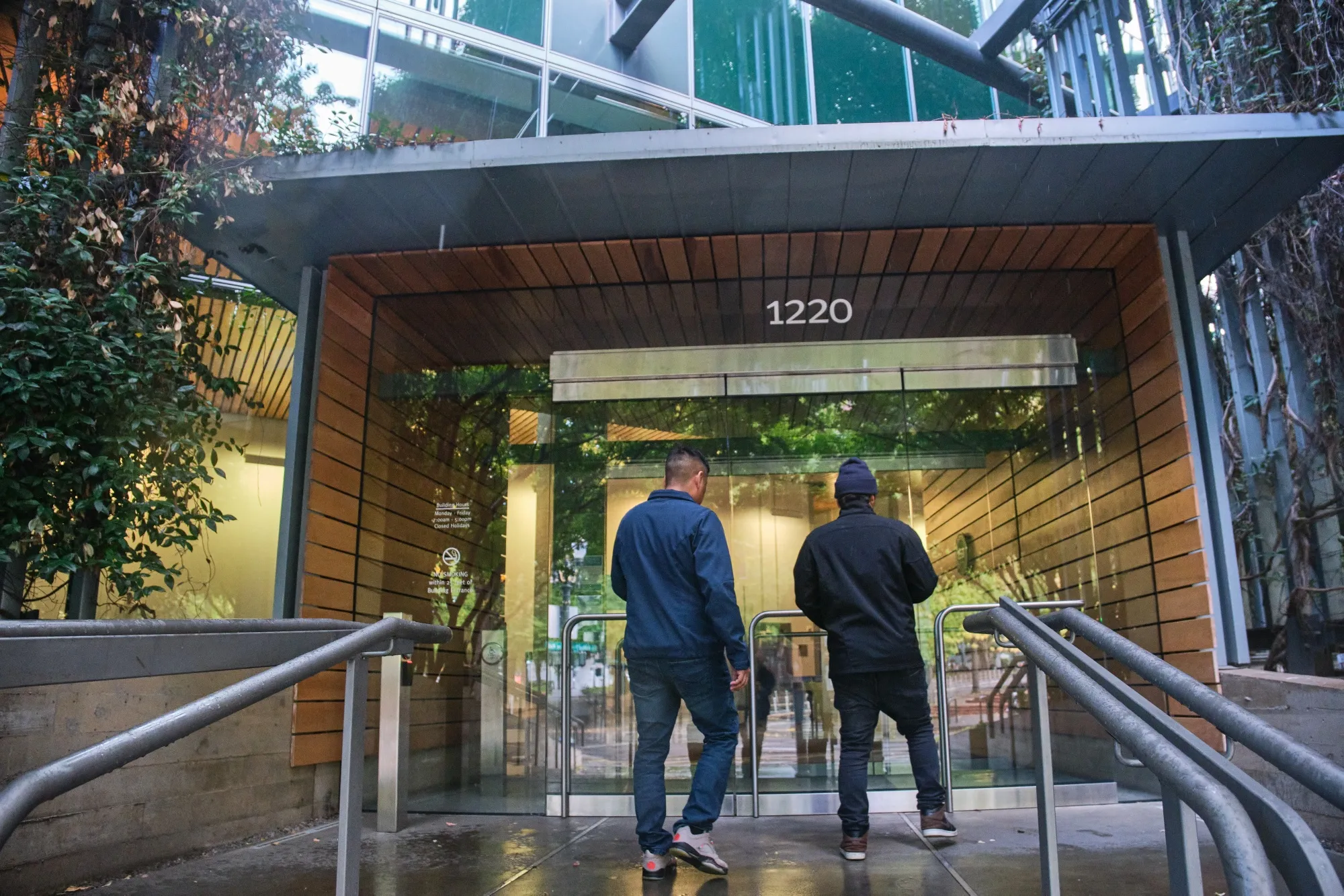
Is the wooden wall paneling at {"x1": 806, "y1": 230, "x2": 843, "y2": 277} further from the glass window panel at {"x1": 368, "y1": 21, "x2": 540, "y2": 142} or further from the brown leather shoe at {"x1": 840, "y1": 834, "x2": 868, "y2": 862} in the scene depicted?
the brown leather shoe at {"x1": 840, "y1": 834, "x2": 868, "y2": 862}

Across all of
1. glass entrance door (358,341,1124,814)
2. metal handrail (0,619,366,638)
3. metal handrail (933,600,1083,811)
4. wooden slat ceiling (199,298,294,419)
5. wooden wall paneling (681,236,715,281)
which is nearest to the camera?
metal handrail (0,619,366,638)

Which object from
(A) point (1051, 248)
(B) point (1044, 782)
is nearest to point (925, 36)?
(A) point (1051, 248)

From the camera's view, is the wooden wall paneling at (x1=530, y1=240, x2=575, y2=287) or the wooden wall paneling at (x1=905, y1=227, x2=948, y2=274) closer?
the wooden wall paneling at (x1=905, y1=227, x2=948, y2=274)

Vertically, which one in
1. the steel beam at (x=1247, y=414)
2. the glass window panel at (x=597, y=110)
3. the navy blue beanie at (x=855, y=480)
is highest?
the glass window panel at (x=597, y=110)

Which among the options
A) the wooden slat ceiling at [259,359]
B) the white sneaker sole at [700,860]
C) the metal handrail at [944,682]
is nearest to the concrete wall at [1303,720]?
the metal handrail at [944,682]

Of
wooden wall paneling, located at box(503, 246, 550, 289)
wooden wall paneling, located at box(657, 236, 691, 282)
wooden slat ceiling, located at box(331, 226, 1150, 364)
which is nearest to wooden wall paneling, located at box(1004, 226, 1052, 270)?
wooden slat ceiling, located at box(331, 226, 1150, 364)

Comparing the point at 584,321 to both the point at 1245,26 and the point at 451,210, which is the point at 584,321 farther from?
the point at 1245,26

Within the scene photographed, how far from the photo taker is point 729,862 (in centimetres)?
356

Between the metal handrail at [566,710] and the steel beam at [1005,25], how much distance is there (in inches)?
172

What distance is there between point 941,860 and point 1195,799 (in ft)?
7.92

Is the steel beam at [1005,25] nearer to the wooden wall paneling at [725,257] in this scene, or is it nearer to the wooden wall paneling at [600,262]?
the wooden wall paneling at [725,257]

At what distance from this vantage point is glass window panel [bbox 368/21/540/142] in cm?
505

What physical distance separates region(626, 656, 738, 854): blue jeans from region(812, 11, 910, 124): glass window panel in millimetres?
2874

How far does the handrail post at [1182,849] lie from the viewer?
1548 mm
